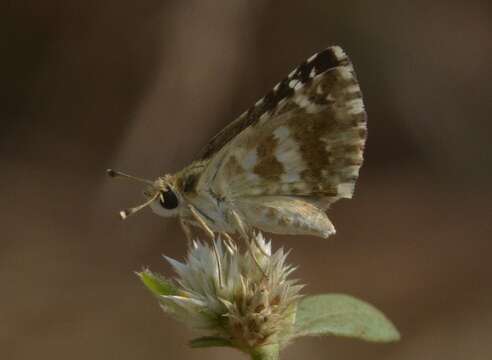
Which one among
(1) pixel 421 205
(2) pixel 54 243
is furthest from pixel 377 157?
(2) pixel 54 243

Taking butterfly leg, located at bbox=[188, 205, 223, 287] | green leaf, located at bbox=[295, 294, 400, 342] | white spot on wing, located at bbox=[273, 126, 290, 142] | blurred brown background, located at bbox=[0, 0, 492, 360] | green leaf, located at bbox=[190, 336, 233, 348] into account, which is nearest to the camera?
green leaf, located at bbox=[190, 336, 233, 348]

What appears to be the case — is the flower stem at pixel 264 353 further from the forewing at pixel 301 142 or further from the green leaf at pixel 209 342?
the forewing at pixel 301 142

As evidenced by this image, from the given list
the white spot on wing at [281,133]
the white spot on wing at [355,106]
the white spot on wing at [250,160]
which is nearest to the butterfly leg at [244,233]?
the white spot on wing at [250,160]

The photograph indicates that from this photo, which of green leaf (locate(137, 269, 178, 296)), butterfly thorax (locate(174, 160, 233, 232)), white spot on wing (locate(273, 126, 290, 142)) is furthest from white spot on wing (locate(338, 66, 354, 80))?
green leaf (locate(137, 269, 178, 296))

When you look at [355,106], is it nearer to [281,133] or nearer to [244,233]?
[281,133]

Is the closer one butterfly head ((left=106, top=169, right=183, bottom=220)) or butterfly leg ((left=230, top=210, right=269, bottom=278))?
butterfly leg ((left=230, top=210, right=269, bottom=278))

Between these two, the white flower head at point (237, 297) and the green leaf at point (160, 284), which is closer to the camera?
the white flower head at point (237, 297)

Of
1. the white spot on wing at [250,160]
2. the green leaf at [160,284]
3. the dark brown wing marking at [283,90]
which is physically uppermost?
the dark brown wing marking at [283,90]

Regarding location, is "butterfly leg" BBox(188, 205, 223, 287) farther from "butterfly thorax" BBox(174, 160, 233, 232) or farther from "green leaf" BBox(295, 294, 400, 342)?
"green leaf" BBox(295, 294, 400, 342)
